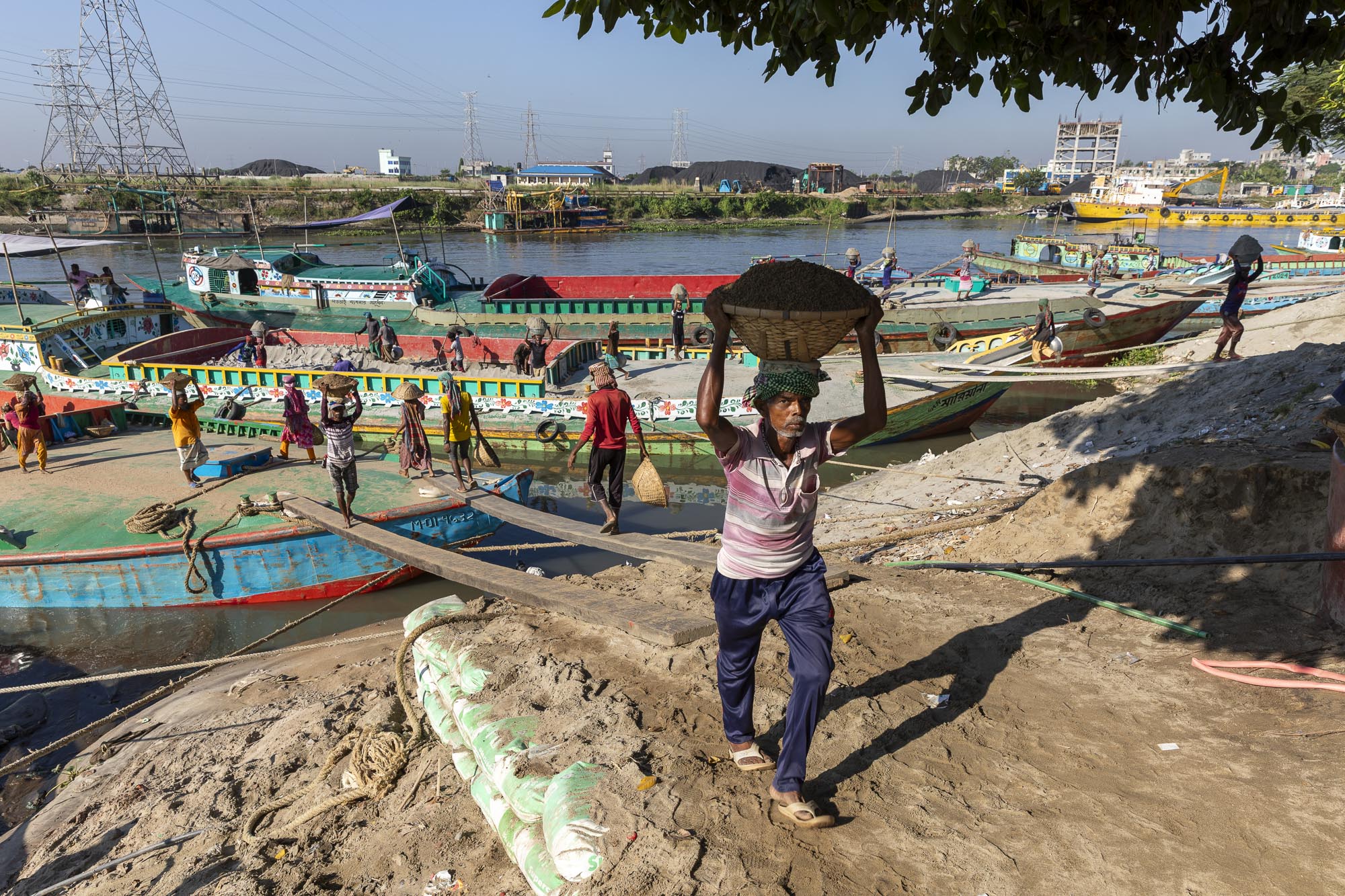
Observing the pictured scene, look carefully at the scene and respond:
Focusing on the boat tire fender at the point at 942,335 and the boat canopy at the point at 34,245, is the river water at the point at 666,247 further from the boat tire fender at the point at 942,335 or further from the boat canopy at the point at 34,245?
the boat tire fender at the point at 942,335

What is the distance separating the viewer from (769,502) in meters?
3.20

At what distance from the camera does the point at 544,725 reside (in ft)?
13.1

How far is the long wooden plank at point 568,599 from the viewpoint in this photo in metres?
4.75

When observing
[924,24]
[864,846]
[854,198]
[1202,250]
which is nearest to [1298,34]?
[924,24]

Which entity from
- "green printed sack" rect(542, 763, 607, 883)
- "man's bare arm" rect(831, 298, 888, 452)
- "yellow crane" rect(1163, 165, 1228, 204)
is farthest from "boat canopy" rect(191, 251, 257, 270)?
"yellow crane" rect(1163, 165, 1228, 204)

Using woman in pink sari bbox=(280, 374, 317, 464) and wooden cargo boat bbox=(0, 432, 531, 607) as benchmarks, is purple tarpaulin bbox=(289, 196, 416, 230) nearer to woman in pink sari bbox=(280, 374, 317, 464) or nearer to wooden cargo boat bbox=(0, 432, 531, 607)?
woman in pink sari bbox=(280, 374, 317, 464)

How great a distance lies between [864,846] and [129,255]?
58.4 m

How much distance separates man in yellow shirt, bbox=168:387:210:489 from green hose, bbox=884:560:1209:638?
920 cm

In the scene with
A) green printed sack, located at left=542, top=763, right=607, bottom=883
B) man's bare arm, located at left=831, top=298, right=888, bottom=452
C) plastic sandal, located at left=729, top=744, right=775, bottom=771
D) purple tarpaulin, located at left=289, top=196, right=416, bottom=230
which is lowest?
green printed sack, located at left=542, top=763, right=607, bottom=883

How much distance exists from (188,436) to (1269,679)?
35.8 ft

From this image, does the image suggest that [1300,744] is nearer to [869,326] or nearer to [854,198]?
[869,326]

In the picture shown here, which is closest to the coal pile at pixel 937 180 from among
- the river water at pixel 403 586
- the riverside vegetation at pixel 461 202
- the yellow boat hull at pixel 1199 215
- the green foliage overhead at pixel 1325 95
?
the riverside vegetation at pixel 461 202

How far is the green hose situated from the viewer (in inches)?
185

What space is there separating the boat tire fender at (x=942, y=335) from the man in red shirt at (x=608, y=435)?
42.5 feet
